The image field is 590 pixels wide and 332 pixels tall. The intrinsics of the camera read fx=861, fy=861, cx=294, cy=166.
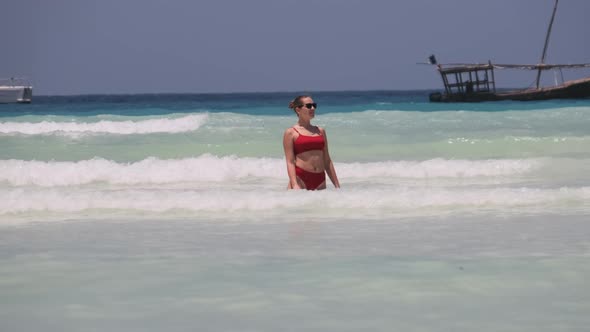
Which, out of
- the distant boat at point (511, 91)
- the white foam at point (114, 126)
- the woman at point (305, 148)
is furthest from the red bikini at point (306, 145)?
the distant boat at point (511, 91)

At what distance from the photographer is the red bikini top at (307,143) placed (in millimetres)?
7727

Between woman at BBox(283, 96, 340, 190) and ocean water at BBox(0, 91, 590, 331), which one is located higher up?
woman at BBox(283, 96, 340, 190)

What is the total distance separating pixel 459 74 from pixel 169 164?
36.3m

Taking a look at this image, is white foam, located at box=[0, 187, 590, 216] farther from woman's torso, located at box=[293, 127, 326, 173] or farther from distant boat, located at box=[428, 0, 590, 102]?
distant boat, located at box=[428, 0, 590, 102]

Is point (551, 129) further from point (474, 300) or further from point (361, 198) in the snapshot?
point (474, 300)

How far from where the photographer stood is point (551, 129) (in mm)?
23141

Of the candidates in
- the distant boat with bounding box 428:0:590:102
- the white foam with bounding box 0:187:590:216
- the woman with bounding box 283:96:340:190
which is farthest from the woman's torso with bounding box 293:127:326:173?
the distant boat with bounding box 428:0:590:102

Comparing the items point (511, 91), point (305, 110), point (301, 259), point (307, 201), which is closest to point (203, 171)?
point (307, 201)

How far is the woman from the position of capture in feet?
25.0

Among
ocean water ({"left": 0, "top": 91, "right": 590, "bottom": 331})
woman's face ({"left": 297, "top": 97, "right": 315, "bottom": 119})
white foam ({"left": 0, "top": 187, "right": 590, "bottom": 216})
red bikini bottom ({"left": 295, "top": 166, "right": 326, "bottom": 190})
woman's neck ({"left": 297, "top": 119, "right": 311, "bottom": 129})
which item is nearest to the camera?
ocean water ({"left": 0, "top": 91, "right": 590, "bottom": 331})

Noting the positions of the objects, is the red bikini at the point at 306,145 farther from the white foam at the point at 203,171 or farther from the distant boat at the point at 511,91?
the distant boat at the point at 511,91

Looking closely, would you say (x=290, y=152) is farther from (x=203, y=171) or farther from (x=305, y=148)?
(x=203, y=171)

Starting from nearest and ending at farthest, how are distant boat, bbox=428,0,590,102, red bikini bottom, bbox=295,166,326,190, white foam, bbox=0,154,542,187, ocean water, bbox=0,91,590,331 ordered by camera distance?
ocean water, bbox=0,91,590,331 → red bikini bottom, bbox=295,166,326,190 → white foam, bbox=0,154,542,187 → distant boat, bbox=428,0,590,102

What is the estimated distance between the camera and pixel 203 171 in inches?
575
